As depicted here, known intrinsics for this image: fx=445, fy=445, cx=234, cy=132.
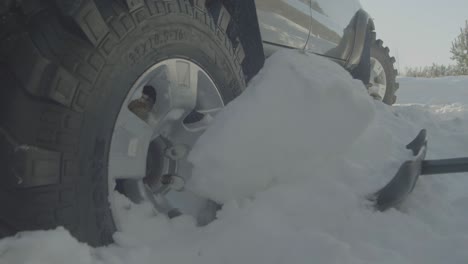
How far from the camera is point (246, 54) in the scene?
260 cm

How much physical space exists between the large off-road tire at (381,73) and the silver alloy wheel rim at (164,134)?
3539mm

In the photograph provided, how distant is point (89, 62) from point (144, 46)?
0.83 feet

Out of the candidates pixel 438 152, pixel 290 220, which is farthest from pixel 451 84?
pixel 290 220

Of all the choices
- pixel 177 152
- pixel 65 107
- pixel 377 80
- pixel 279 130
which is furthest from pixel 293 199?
pixel 377 80

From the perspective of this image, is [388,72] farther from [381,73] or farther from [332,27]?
[332,27]

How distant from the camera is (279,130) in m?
1.95

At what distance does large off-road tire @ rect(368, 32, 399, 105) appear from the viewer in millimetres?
5109

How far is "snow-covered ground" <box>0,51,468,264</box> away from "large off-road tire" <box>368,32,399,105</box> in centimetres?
283

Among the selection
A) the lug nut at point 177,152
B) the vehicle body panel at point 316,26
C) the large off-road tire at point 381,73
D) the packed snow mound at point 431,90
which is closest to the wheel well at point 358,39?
the vehicle body panel at point 316,26

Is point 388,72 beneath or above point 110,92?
beneath

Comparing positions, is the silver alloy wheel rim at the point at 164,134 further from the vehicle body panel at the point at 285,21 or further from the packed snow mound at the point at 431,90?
the packed snow mound at the point at 431,90

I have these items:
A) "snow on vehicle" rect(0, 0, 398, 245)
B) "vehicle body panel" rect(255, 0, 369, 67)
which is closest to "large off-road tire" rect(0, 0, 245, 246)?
"snow on vehicle" rect(0, 0, 398, 245)

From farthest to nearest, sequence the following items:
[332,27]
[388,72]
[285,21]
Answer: [388,72] < [332,27] < [285,21]

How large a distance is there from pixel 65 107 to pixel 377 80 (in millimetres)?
4544
